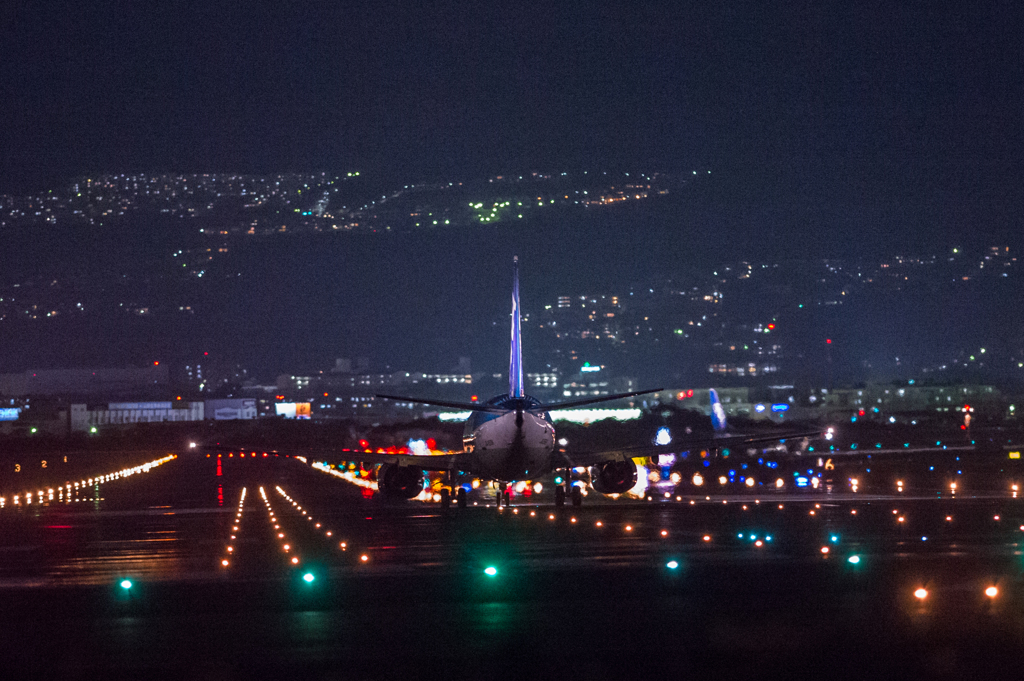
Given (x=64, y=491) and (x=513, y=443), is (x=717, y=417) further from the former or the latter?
(x=64, y=491)

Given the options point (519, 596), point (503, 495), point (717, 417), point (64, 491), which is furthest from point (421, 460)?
point (717, 417)

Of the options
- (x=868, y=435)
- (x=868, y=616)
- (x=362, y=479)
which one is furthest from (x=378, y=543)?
(x=868, y=435)

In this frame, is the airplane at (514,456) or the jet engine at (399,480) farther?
the jet engine at (399,480)

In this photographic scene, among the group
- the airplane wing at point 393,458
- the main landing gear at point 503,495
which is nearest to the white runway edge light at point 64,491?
the airplane wing at point 393,458

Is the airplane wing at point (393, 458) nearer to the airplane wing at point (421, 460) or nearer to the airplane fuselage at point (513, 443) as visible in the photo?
the airplane wing at point (421, 460)

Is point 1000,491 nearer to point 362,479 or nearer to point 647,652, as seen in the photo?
point 362,479

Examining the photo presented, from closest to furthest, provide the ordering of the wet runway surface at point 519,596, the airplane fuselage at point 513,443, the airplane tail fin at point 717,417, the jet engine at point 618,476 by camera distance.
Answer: the wet runway surface at point 519,596 < the airplane fuselage at point 513,443 < the jet engine at point 618,476 < the airplane tail fin at point 717,417
